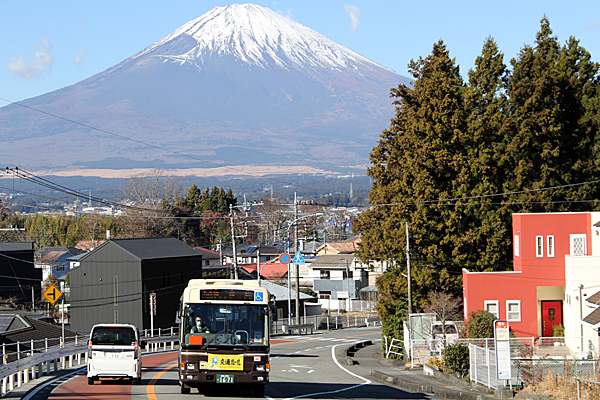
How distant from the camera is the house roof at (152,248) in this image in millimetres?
55906

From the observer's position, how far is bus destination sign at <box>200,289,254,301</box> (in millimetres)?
15523

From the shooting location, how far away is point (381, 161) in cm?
4053

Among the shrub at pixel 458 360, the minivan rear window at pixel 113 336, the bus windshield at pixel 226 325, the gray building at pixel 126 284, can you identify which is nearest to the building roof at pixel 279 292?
the gray building at pixel 126 284

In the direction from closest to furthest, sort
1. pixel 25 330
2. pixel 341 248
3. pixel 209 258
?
pixel 25 330
pixel 209 258
pixel 341 248

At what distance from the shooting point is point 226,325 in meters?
15.2

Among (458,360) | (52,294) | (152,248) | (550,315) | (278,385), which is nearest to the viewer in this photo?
(278,385)

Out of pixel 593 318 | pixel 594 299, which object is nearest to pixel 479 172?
pixel 594 299

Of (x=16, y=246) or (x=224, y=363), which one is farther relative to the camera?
(x=16, y=246)

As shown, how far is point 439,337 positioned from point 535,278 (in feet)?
19.3

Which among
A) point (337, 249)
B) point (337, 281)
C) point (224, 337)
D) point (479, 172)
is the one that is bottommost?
point (337, 281)

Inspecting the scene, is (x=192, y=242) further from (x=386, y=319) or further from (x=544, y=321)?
(x=544, y=321)

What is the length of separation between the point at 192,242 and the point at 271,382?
78535 millimetres

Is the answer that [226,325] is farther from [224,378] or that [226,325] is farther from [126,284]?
[126,284]

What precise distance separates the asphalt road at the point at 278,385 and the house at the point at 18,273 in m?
36.8
